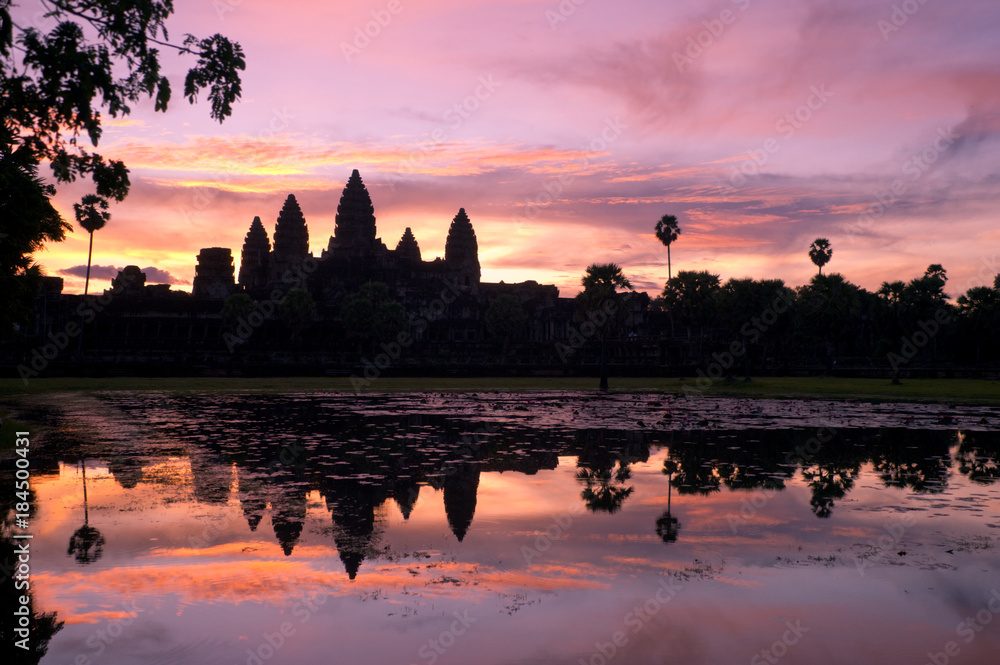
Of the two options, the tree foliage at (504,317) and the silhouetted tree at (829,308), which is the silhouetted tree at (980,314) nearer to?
the silhouetted tree at (829,308)

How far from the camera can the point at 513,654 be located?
601cm

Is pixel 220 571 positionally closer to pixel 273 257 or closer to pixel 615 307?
pixel 615 307

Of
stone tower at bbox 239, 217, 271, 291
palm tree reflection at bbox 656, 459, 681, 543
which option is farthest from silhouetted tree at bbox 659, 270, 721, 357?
stone tower at bbox 239, 217, 271, 291

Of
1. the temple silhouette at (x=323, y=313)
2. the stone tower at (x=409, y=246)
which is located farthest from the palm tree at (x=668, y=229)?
the stone tower at (x=409, y=246)

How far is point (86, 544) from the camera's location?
894 cm

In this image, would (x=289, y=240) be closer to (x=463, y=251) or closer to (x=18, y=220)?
(x=463, y=251)

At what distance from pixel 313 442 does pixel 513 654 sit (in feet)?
42.9

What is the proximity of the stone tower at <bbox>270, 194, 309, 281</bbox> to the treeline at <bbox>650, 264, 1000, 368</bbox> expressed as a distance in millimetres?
68915

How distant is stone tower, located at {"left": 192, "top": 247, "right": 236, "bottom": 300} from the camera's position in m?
126

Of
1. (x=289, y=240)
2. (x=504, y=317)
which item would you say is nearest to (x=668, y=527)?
(x=504, y=317)

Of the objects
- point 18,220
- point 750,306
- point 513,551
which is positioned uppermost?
point 750,306

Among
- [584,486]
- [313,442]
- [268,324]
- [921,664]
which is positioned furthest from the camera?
[268,324]

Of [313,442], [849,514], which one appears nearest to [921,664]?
[849,514]

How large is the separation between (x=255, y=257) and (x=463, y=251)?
1385 inches
